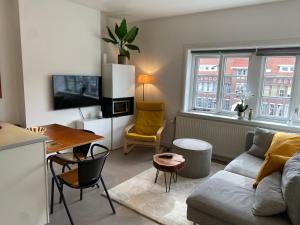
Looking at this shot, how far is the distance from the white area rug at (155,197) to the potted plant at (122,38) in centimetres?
246

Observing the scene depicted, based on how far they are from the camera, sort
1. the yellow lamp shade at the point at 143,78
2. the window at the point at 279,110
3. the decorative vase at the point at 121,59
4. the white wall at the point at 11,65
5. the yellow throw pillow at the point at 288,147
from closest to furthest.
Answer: the yellow throw pillow at the point at 288,147 → the white wall at the point at 11,65 → the window at the point at 279,110 → the decorative vase at the point at 121,59 → the yellow lamp shade at the point at 143,78

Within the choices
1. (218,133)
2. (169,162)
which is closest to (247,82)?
(218,133)

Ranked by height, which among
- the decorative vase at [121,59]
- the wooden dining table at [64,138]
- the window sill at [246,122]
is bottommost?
the wooden dining table at [64,138]

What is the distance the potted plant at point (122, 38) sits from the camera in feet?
14.1

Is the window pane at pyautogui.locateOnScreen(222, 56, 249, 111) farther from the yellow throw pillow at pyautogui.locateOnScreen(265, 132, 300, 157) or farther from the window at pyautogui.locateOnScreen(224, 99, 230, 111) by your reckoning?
the yellow throw pillow at pyautogui.locateOnScreen(265, 132, 300, 157)

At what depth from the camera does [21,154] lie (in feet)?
6.00

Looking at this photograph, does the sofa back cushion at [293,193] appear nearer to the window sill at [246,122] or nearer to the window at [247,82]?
the window sill at [246,122]

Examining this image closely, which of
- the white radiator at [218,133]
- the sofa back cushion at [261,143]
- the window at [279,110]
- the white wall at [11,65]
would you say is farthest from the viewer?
the white radiator at [218,133]

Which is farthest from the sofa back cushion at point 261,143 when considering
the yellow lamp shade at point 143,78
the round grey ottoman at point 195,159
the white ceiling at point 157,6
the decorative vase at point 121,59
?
the decorative vase at point 121,59

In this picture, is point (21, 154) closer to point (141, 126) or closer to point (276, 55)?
point (141, 126)

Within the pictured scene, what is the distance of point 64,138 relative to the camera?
251cm

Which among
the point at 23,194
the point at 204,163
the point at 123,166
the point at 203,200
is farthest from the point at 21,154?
the point at 204,163

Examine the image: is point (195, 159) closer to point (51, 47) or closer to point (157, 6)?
point (157, 6)

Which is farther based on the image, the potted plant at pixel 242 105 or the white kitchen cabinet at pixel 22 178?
the potted plant at pixel 242 105
